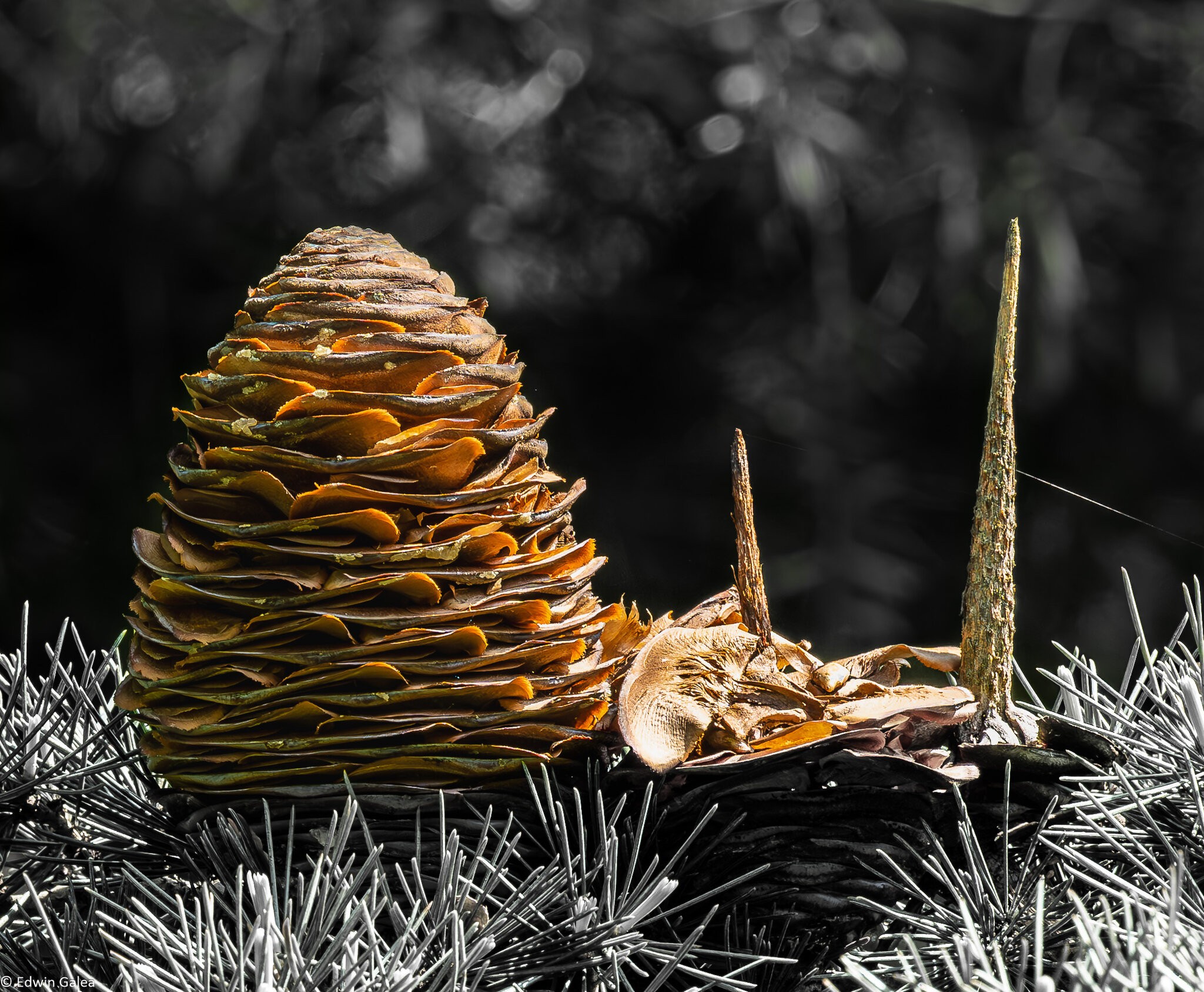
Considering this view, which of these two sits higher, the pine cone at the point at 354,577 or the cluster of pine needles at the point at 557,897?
Answer: the pine cone at the point at 354,577

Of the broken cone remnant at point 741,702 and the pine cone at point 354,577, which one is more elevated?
the pine cone at point 354,577

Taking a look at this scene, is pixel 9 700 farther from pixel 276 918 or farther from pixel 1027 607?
pixel 1027 607

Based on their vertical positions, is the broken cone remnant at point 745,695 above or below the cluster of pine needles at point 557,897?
above

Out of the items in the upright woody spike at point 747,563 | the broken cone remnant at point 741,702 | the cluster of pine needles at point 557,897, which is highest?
the upright woody spike at point 747,563

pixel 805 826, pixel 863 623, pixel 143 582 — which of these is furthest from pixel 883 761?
pixel 863 623

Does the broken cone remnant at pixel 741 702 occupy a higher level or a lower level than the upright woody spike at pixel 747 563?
lower
